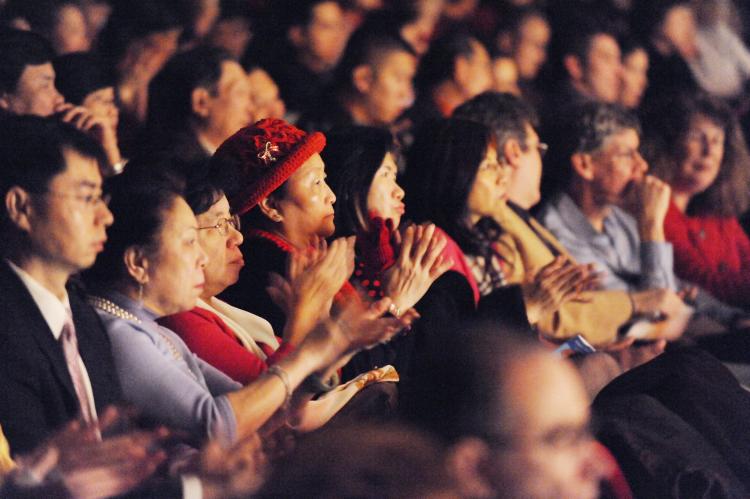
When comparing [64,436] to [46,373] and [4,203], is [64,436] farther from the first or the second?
[4,203]

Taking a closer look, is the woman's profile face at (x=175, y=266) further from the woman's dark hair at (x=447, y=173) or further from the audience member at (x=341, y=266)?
the woman's dark hair at (x=447, y=173)

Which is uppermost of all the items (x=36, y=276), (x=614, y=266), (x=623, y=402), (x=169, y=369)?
(x=36, y=276)

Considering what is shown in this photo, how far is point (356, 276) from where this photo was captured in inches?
111

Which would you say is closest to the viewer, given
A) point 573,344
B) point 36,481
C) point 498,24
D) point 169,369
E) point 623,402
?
point 36,481

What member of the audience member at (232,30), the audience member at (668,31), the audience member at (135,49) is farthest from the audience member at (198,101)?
the audience member at (668,31)

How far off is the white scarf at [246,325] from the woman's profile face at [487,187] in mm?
883

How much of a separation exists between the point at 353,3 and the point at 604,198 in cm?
180

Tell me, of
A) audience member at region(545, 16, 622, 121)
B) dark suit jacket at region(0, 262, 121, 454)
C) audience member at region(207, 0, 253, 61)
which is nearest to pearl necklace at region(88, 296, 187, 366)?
dark suit jacket at region(0, 262, 121, 454)

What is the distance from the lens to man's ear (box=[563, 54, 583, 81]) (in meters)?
5.34

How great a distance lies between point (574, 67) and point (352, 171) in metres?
2.68

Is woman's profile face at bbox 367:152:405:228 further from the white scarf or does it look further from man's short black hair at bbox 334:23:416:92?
man's short black hair at bbox 334:23:416:92

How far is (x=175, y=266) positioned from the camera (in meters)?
2.23

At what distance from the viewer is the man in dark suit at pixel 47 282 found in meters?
1.99

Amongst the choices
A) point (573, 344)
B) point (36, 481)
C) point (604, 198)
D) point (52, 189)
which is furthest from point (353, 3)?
point (36, 481)
